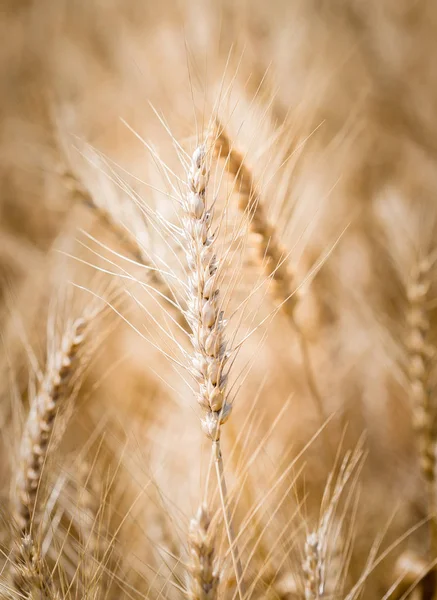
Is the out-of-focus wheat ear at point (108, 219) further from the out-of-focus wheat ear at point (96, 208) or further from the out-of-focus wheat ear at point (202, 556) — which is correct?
the out-of-focus wheat ear at point (202, 556)

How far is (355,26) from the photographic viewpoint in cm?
117

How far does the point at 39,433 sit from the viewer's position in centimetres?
56

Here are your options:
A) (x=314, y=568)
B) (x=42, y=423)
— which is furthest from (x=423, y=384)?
(x=42, y=423)

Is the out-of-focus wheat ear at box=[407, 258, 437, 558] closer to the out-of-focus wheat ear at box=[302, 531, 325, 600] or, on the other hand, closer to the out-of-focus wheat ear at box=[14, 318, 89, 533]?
the out-of-focus wheat ear at box=[302, 531, 325, 600]

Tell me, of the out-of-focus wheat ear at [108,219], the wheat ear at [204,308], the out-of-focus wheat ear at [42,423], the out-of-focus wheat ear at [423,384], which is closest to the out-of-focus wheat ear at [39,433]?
the out-of-focus wheat ear at [42,423]

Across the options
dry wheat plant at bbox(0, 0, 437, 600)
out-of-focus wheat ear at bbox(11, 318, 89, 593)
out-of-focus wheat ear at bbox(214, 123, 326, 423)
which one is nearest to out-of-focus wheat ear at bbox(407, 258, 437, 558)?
dry wheat plant at bbox(0, 0, 437, 600)

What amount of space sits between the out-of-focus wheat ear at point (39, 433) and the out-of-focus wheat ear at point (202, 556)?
0.65 feet

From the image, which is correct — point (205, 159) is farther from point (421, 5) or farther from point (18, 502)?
point (421, 5)

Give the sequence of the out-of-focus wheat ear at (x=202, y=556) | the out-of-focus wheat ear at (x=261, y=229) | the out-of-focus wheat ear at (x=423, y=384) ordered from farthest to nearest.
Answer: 1. the out-of-focus wheat ear at (x=423, y=384)
2. the out-of-focus wheat ear at (x=261, y=229)
3. the out-of-focus wheat ear at (x=202, y=556)

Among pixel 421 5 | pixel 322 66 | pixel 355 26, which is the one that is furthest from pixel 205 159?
pixel 421 5

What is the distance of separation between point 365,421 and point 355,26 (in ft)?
3.18

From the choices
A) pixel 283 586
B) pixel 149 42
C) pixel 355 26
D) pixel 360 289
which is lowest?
pixel 283 586

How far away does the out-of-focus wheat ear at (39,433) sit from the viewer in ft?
1.77

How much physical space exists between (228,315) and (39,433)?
0.43 metres
